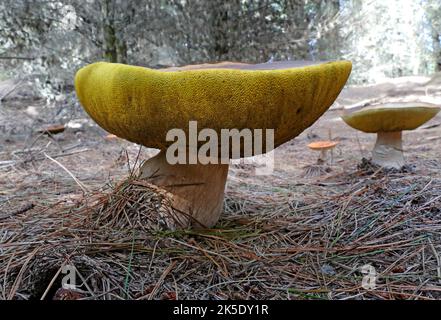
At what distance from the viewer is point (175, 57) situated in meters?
4.11

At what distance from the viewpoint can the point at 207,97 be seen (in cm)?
93

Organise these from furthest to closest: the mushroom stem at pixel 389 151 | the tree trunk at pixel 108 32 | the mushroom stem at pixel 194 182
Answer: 1. the tree trunk at pixel 108 32
2. the mushroom stem at pixel 389 151
3. the mushroom stem at pixel 194 182

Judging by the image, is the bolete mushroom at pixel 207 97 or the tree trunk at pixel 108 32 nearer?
the bolete mushroom at pixel 207 97

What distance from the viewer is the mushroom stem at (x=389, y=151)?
2232 mm

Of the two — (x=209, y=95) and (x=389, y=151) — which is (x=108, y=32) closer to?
(x=389, y=151)

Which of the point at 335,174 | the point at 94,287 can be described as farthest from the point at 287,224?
the point at 335,174

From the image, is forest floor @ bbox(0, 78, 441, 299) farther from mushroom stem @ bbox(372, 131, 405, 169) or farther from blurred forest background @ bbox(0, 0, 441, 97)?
blurred forest background @ bbox(0, 0, 441, 97)

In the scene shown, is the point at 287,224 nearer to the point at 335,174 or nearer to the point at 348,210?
the point at 348,210

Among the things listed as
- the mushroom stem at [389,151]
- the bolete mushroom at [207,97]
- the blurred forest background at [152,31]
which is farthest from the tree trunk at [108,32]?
the bolete mushroom at [207,97]

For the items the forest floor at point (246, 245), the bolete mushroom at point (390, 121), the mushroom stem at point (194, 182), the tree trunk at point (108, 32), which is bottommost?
the forest floor at point (246, 245)

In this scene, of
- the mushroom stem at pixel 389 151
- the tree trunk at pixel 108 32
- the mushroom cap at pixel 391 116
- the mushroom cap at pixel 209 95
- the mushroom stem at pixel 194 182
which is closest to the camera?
the mushroom cap at pixel 209 95

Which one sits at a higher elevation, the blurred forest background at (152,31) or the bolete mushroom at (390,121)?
the blurred forest background at (152,31)

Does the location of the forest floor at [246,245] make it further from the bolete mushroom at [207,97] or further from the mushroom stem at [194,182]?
the bolete mushroom at [207,97]

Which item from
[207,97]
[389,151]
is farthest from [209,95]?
[389,151]
